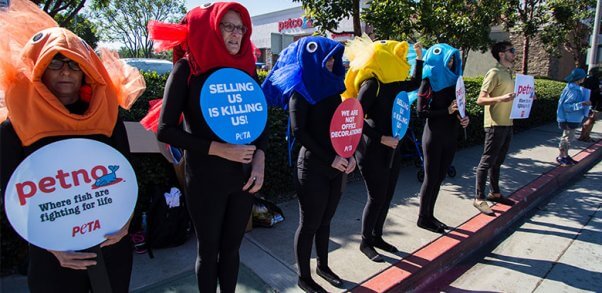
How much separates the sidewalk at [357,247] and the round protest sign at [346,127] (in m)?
1.14

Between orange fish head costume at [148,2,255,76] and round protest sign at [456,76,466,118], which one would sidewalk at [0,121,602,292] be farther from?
orange fish head costume at [148,2,255,76]

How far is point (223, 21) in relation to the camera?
192 cm

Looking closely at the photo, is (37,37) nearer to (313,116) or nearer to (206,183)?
(206,183)

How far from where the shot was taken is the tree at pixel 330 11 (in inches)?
210

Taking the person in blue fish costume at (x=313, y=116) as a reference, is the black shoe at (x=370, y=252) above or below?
below

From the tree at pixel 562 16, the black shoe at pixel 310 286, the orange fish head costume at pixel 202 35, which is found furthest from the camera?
the tree at pixel 562 16

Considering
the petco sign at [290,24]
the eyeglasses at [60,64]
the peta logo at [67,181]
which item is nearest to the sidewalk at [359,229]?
the peta logo at [67,181]

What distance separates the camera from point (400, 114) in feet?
10.3

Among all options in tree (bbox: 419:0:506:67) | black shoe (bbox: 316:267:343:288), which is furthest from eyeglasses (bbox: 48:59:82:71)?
tree (bbox: 419:0:506:67)

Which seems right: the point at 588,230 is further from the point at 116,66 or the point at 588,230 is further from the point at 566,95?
the point at 116,66

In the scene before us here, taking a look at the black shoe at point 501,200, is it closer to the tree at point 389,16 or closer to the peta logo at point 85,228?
the tree at point 389,16

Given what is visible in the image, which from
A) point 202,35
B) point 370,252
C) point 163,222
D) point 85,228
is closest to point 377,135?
point 370,252

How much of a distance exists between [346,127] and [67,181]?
65.8 inches

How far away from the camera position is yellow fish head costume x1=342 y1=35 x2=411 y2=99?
303 cm
